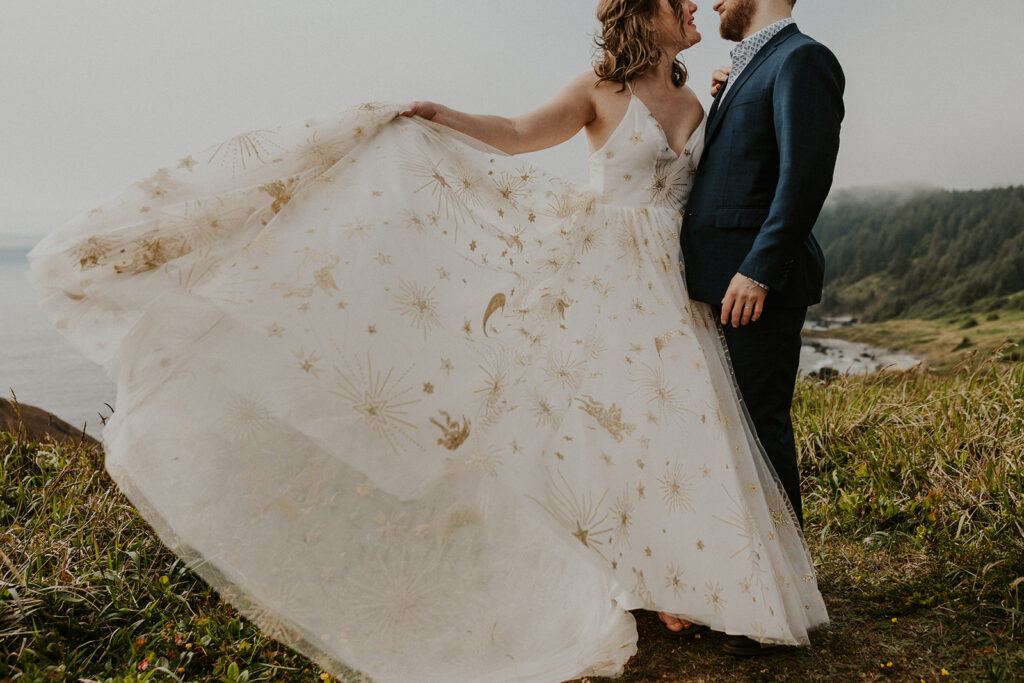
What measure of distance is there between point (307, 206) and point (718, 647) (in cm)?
175

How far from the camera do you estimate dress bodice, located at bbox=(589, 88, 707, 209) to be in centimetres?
203

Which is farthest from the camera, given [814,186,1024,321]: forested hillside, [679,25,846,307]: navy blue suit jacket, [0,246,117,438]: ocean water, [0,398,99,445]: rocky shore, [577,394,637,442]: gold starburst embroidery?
[814,186,1024,321]: forested hillside

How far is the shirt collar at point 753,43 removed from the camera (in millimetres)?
1997

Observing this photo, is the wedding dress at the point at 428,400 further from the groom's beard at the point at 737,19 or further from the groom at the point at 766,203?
the groom's beard at the point at 737,19

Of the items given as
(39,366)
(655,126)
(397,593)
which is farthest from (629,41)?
(39,366)

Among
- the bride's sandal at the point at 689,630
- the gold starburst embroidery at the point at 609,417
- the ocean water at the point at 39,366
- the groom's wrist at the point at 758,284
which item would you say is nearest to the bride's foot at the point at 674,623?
the bride's sandal at the point at 689,630

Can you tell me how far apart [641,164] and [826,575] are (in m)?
1.72

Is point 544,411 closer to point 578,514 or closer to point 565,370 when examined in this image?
point 565,370

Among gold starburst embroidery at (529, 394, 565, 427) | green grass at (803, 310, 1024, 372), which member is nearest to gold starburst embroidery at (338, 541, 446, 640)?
gold starburst embroidery at (529, 394, 565, 427)

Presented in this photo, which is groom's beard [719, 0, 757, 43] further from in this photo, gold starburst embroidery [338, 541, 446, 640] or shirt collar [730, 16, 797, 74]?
gold starburst embroidery [338, 541, 446, 640]

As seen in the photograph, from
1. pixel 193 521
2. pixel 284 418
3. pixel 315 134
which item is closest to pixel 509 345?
pixel 284 418

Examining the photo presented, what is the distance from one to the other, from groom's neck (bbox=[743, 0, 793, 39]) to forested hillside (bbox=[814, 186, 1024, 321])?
5831 millimetres

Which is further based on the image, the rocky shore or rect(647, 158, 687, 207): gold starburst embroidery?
the rocky shore

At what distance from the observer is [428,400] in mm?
1677
